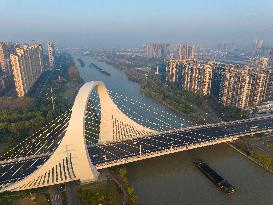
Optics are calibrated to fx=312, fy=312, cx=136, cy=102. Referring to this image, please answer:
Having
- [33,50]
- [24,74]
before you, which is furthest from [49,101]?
[33,50]

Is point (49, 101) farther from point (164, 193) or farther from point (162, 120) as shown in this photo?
point (164, 193)

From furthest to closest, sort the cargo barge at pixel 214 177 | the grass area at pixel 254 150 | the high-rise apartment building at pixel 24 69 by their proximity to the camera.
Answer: the high-rise apartment building at pixel 24 69 < the grass area at pixel 254 150 < the cargo barge at pixel 214 177

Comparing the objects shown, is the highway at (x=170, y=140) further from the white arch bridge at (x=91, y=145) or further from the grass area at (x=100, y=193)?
the grass area at (x=100, y=193)

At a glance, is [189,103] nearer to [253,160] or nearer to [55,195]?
[253,160]

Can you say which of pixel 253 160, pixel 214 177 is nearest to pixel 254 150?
pixel 253 160

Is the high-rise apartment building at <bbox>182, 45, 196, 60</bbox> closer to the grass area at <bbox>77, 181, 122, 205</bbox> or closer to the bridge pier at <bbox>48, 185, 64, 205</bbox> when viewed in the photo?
the grass area at <bbox>77, 181, 122, 205</bbox>

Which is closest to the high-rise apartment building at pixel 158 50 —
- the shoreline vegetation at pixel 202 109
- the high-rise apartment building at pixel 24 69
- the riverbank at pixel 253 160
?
the shoreline vegetation at pixel 202 109
